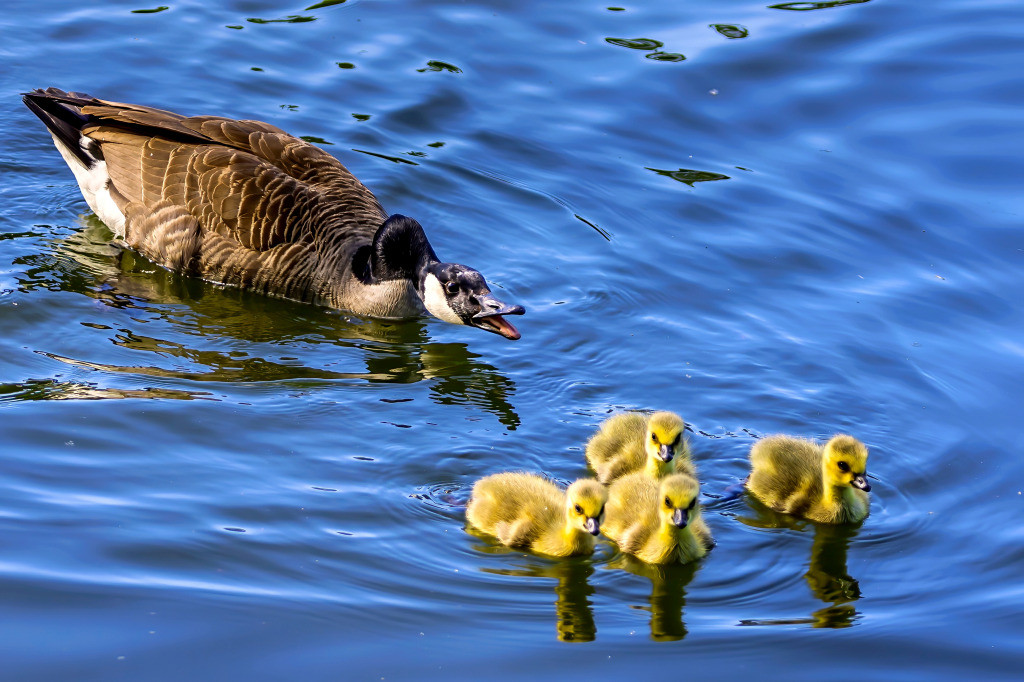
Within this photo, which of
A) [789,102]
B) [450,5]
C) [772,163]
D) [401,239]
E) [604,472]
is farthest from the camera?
[450,5]

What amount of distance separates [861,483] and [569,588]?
1.63m

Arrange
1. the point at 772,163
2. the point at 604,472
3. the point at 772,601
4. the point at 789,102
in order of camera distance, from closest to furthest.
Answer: the point at 772,601, the point at 604,472, the point at 772,163, the point at 789,102

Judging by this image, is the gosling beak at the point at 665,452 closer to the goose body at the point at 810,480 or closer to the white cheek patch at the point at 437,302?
the goose body at the point at 810,480

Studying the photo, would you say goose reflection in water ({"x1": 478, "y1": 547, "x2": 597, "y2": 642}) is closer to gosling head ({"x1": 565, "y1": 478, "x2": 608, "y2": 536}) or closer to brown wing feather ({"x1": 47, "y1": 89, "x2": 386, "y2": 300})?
gosling head ({"x1": 565, "y1": 478, "x2": 608, "y2": 536})

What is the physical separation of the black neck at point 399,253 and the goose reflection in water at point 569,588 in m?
3.48

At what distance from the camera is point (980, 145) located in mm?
11070

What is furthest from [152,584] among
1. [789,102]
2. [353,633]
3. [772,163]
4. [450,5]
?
[450,5]

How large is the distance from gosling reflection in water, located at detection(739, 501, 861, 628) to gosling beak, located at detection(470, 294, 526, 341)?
2.35 m

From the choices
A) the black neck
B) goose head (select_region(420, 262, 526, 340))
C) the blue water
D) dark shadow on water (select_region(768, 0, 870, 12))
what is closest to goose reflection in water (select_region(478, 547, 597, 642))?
the blue water

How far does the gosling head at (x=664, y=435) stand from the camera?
6.25 meters

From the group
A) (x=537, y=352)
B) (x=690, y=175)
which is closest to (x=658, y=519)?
(x=537, y=352)

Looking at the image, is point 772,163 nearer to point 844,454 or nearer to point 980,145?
point 980,145

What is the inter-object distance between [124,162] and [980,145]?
7.35m

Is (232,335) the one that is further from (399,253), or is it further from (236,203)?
(399,253)
